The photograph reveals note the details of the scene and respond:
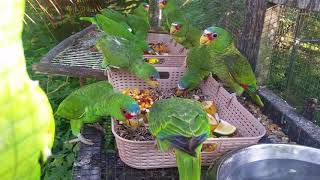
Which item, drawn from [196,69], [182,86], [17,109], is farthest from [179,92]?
[17,109]

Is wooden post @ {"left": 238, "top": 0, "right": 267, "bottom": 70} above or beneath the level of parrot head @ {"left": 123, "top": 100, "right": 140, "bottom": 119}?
above

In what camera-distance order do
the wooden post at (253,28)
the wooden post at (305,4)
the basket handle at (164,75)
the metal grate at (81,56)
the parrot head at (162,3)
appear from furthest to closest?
the parrot head at (162,3) → the metal grate at (81,56) → the basket handle at (164,75) → the wooden post at (253,28) → the wooden post at (305,4)

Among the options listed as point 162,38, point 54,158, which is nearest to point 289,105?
point 162,38

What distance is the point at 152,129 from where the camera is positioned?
1267mm

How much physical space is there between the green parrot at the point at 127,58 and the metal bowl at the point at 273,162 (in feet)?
2.50

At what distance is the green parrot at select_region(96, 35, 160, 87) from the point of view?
1.83 meters

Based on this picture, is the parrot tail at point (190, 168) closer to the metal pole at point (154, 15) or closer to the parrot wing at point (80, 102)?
the parrot wing at point (80, 102)

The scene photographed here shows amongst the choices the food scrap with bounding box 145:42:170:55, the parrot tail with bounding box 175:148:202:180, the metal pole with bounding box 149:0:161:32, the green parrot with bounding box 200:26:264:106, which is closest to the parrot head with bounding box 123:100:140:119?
the parrot tail with bounding box 175:148:202:180

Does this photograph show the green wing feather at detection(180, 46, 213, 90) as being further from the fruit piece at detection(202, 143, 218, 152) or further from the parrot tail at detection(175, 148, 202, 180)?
the parrot tail at detection(175, 148, 202, 180)

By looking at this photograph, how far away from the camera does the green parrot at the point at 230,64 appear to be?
1813 mm

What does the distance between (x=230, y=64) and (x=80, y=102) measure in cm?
80

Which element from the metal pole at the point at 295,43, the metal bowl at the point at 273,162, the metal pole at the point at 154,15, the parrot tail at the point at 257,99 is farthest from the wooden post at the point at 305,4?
the metal pole at the point at 154,15

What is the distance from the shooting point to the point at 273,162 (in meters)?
1.20

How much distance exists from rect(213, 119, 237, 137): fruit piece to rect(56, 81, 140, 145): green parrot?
33 centimetres
